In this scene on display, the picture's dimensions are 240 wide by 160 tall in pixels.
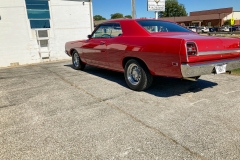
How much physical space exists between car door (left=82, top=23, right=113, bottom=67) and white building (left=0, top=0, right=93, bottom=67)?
396 cm

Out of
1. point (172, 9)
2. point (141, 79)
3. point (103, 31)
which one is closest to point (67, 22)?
point (103, 31)

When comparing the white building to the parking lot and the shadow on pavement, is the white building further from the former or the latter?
the shadow on pavement

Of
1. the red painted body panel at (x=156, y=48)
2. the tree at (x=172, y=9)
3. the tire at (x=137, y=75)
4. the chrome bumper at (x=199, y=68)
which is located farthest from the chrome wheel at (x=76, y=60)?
the tree at (x=172, y=9)

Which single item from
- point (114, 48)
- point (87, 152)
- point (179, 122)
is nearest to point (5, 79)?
point (114, 48)

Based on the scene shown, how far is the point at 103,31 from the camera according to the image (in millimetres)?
5273

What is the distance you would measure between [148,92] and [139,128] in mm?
1592

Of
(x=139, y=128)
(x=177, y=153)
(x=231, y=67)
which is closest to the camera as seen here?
(x=177, y=153)

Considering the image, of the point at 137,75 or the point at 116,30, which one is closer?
the point at 137,75

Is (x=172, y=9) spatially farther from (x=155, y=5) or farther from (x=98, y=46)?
(x=98, y=46)

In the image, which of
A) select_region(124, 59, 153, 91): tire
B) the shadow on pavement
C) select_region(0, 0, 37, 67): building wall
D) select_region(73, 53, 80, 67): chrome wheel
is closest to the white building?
select_region(0, 0, 37, 67): building wall

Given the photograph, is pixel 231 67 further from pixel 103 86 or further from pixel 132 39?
pixel 103 86

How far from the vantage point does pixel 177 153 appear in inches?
86.4

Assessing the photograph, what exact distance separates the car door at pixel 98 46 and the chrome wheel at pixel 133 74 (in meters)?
0.86

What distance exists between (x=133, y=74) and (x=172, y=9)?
74.9m
